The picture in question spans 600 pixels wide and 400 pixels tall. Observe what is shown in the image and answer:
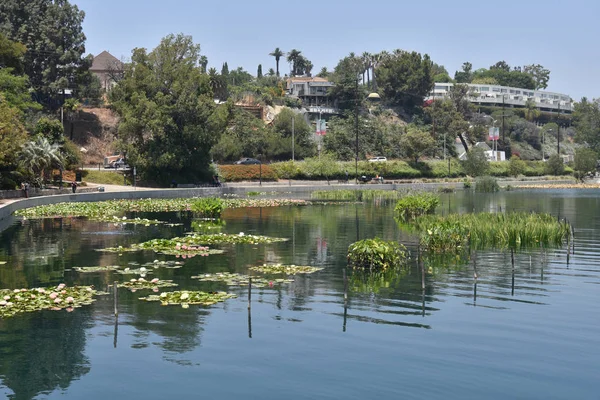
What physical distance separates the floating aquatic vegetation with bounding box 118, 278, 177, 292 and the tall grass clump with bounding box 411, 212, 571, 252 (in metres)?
14.8

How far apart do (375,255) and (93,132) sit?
97734 millimetres

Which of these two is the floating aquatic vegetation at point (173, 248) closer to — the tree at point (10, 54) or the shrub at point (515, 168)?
the tree at point (10, 54)

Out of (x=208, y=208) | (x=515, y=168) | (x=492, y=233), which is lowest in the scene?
(x=492, y=233)

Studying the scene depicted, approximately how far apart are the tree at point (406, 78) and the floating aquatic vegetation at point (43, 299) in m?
162

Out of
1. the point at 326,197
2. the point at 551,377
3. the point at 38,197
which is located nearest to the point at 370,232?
the point at 551,377

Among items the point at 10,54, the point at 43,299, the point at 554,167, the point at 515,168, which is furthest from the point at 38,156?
the point at 554,167

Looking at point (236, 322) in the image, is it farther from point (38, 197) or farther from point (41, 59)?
point (41, 59)

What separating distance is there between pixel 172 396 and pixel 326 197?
7222cm

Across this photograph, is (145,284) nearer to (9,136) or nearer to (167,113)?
(9,136)

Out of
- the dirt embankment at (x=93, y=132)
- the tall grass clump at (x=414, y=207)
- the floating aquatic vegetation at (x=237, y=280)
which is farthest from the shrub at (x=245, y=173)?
the floating aquatic vegetation at (x=237, y=280)

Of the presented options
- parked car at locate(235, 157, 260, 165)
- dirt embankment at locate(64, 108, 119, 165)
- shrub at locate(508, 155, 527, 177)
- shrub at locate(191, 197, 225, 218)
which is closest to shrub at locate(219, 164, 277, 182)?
parked car at locate(235, 157, 260, 165)

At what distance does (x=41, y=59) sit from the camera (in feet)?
→ 362

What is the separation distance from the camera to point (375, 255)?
1208 inches

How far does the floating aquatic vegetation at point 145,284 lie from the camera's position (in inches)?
1035
